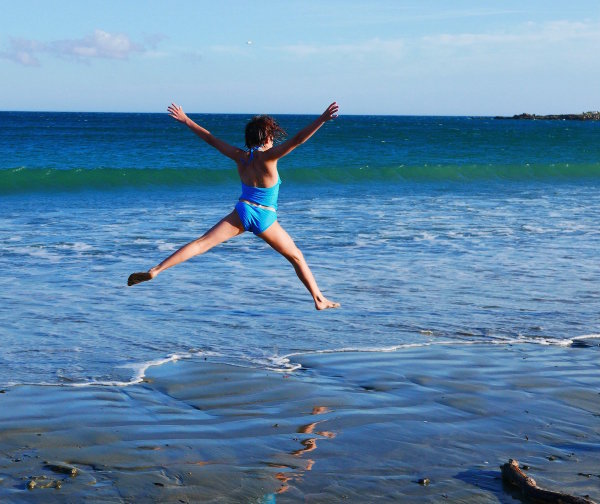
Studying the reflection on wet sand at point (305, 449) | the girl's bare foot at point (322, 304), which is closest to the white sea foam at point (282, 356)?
the girl's bare foot at point (322, 304)

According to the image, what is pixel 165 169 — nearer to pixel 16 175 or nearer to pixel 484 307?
pixel 16 175

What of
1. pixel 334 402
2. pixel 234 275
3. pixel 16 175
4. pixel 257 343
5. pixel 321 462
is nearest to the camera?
pixel 321 462

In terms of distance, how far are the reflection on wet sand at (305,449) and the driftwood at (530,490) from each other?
4.02ft

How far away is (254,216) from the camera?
7.59 metres

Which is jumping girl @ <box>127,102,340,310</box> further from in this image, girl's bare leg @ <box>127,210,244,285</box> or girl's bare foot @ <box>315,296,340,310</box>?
girl's bare foot @ <box>315,296,340,310</box>

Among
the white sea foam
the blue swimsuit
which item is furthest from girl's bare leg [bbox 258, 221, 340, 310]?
the white sea foam

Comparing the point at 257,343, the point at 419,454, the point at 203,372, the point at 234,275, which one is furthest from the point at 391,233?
the point at 419,454

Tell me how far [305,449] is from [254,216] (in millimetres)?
2211

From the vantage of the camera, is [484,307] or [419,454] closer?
[419,454]

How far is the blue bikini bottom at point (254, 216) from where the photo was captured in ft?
24.9

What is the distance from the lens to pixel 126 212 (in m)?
23.0

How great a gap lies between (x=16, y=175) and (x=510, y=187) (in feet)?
59.0

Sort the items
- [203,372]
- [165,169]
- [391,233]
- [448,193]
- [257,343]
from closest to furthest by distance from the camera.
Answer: [203,372] < [257,343] < [391,233] < [448,193] < [165,169]

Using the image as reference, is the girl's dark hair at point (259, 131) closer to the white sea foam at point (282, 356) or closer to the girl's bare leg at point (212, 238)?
the girl's bare leg at point (212, 238)
